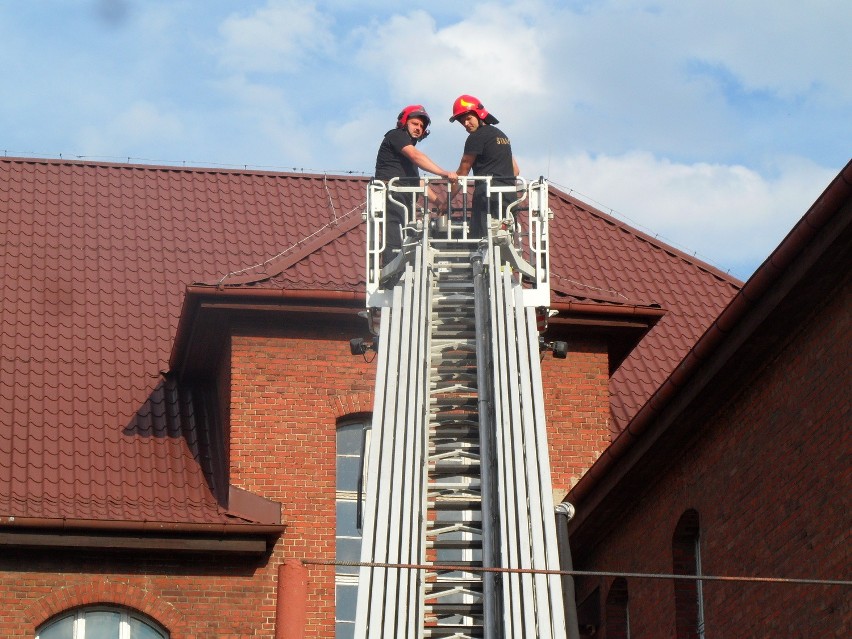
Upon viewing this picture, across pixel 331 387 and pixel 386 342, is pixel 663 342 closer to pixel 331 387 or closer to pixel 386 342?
pixel 331 387

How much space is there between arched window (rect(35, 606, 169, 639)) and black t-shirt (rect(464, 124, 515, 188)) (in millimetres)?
5622

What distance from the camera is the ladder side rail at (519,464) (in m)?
9.02

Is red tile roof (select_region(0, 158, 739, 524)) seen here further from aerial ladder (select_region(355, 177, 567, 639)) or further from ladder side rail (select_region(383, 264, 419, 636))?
ladder side rail (select_region(383, 264, 419, 636))

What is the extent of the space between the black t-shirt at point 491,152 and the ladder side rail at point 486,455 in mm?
2073

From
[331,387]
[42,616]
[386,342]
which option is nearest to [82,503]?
[42,616]

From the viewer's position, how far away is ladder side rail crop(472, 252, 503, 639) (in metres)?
9.55

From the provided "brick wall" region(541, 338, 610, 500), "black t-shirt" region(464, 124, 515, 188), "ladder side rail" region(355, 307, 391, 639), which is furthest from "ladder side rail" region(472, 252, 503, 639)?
"brick wall" region(541, 338, 610, 500)

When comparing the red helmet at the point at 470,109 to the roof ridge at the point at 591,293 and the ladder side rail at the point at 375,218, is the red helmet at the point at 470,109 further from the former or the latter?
the roof ridge at the point at 591,293

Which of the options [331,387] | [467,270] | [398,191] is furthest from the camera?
[331,387]

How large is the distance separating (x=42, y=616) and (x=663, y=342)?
8183 millimetres

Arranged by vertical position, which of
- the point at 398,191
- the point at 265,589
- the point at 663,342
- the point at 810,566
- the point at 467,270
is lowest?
the point at 810,566

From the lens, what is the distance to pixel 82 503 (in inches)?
677

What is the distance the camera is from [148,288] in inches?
808

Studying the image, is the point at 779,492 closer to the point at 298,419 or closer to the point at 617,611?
the point at 617,611
